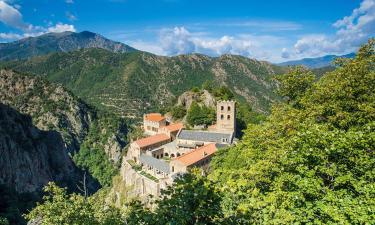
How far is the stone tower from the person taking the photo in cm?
8156

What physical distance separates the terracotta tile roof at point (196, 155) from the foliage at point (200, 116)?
22685 millimetres

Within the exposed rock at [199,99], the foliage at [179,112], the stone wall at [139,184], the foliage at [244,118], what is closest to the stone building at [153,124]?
the foliage at [179,112]

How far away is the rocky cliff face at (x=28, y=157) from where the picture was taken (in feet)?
365

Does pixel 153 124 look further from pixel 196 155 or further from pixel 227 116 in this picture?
pixel 196 155

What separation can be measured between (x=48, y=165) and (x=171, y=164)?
312ft

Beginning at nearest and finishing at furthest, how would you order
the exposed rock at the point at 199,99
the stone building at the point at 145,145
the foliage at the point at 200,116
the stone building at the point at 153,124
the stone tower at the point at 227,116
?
1. the stone building at the point at 145,145
2. the stone tower at the point at 227,116
3. the foliage at the point at 200,116
4. the stone building at the point at 153,124
5. the exposed rock at the point at 199,99

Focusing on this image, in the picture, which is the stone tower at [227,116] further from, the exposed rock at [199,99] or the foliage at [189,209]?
the foliage at [189,209]

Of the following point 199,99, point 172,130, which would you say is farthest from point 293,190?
point 199,99

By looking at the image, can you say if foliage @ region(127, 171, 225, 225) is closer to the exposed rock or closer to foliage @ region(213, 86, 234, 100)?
the exposed rock

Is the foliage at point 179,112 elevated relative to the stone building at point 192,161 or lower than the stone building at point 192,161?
elevated

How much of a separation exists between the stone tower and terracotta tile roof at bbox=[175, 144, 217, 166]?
39.8ft

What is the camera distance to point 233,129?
81812 mm

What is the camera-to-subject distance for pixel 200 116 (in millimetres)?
93688

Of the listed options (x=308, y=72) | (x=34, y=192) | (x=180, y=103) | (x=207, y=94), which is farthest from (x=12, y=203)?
(x=308, y=72)
